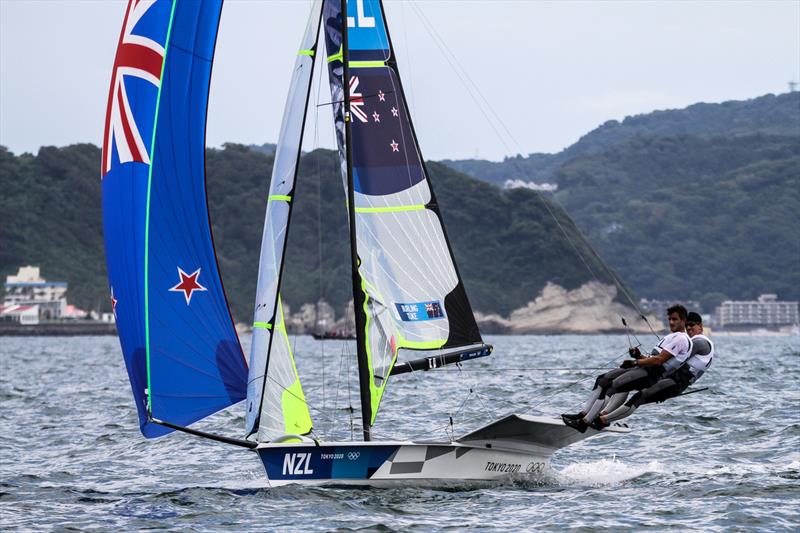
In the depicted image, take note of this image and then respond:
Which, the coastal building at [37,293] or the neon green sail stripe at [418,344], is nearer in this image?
the neon green sail stripe at [418,344]

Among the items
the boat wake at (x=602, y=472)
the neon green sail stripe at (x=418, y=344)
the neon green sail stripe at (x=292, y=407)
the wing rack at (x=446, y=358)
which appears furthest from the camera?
the boat wake at (x=602, y=472)

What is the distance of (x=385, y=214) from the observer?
14.6m

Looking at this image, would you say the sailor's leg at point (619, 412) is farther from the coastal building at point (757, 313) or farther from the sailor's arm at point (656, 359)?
the coastal building at point (757, 313)

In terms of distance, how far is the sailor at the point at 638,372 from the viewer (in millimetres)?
13422

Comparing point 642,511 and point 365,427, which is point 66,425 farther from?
point 642,511

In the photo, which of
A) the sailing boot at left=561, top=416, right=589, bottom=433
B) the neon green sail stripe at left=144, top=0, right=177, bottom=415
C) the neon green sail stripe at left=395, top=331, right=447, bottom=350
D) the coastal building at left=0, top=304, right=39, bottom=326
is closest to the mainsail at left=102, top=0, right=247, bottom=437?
the neon green sail stripe at left=144, top=0, right=177, bottom=415

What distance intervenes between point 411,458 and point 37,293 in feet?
439

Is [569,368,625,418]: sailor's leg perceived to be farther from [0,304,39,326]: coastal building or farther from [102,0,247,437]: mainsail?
[0,304,39,326]: coastal building

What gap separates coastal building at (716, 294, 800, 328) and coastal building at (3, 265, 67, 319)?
10179cm

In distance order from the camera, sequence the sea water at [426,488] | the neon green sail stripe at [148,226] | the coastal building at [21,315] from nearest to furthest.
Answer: the sea water at [426,488], the neon green sail stripe at [148,226], the coastal building at [21,315]

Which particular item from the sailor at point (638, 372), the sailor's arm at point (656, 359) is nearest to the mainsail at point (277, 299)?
the sailor at point (638, 372)

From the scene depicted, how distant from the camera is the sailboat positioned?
1337cm

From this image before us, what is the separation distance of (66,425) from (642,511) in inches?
532

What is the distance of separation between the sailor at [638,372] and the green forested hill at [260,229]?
409 feet
